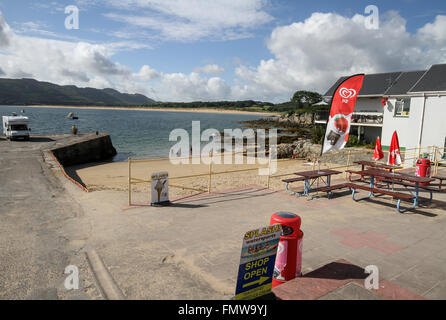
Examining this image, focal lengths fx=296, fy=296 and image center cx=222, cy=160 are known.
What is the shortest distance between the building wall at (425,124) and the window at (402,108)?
31cm

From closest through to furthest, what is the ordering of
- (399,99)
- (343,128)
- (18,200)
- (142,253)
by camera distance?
(142,253)
(343,128)
(18,200)
(399,99)

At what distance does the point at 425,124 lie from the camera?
902 inches

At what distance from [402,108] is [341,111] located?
70.9ft

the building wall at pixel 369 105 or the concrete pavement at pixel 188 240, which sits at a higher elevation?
the building wall at pixel 369 105

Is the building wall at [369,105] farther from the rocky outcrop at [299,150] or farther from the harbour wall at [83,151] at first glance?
the harbour wall at [83,151]

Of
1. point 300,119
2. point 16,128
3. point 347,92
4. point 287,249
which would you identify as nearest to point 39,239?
point 287,249

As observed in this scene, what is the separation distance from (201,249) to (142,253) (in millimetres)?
1212

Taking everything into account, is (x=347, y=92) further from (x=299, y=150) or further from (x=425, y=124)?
(x=299, y=150)

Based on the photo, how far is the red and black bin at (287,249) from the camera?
15.7ft

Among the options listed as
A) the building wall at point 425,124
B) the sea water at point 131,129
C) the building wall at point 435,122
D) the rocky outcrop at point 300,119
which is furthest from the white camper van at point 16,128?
the rocky outcrop at point 300,119

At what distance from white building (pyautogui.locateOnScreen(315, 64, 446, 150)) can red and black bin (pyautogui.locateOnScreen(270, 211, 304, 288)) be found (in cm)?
2298

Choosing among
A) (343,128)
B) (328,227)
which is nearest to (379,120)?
(343,128)
